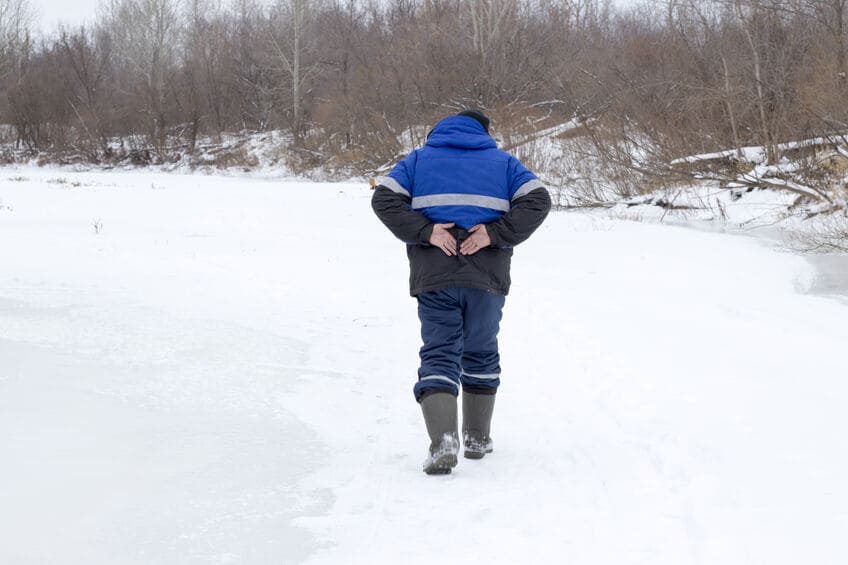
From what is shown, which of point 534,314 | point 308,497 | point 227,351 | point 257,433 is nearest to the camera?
point 308,497

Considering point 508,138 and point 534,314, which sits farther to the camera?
point 508,138

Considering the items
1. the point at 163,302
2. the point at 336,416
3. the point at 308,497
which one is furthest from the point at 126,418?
the point at 163,302

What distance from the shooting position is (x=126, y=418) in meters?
5.20

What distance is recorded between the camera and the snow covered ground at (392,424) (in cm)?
344

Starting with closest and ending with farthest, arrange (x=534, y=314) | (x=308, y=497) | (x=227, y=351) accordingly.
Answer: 1. (x=308, y=497)
2. (x=227, y=351)
3. (x=534, y=314)

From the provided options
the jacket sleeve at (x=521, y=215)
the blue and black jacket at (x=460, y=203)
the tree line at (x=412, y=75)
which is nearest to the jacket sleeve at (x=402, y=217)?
the blue and black jacket at (x=460, y=203)

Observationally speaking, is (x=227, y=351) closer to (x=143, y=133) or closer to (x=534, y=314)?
(x=534, y=314)

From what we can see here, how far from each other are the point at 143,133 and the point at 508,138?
26105 mm

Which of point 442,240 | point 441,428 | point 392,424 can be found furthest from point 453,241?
point 392,424

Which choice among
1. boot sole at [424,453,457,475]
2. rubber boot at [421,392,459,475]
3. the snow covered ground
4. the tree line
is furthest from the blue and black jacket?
the tree line

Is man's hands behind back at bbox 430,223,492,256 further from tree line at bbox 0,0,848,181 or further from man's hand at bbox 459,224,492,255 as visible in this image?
tree line at bbox 0,0,848,181

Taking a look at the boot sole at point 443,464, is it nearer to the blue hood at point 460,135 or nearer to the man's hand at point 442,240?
the man's hand at point 442,240

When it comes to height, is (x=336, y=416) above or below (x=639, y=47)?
below

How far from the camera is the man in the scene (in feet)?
13.1
